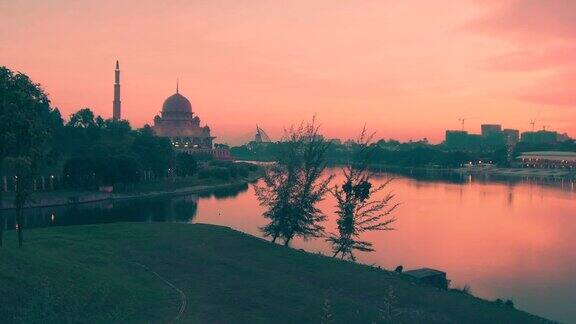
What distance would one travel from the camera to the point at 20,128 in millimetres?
25562

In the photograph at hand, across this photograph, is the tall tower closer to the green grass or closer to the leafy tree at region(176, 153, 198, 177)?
the leafy tree at region(176, 153, 198, 177)

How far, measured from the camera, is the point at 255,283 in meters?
26.5

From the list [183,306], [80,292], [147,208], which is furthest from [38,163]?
[147,208]

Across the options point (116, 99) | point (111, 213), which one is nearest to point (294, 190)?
point (111, 213)

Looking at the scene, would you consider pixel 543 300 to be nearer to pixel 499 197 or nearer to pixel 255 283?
pixel 255 283

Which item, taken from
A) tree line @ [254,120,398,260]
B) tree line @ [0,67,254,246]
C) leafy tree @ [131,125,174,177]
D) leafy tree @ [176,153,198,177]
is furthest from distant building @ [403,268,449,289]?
leafy tree @ [176,153,198,177]

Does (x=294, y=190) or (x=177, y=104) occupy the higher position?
(x=177, y=104)

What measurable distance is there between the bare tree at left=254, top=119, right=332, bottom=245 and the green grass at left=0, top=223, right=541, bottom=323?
4692mm

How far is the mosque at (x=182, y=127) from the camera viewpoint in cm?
17662

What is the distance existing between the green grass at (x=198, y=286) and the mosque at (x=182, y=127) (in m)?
141

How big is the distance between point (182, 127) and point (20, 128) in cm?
15552

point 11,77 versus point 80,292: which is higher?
point 11,77

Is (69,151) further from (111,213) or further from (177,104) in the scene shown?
(177,104)

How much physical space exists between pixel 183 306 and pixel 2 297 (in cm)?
727
